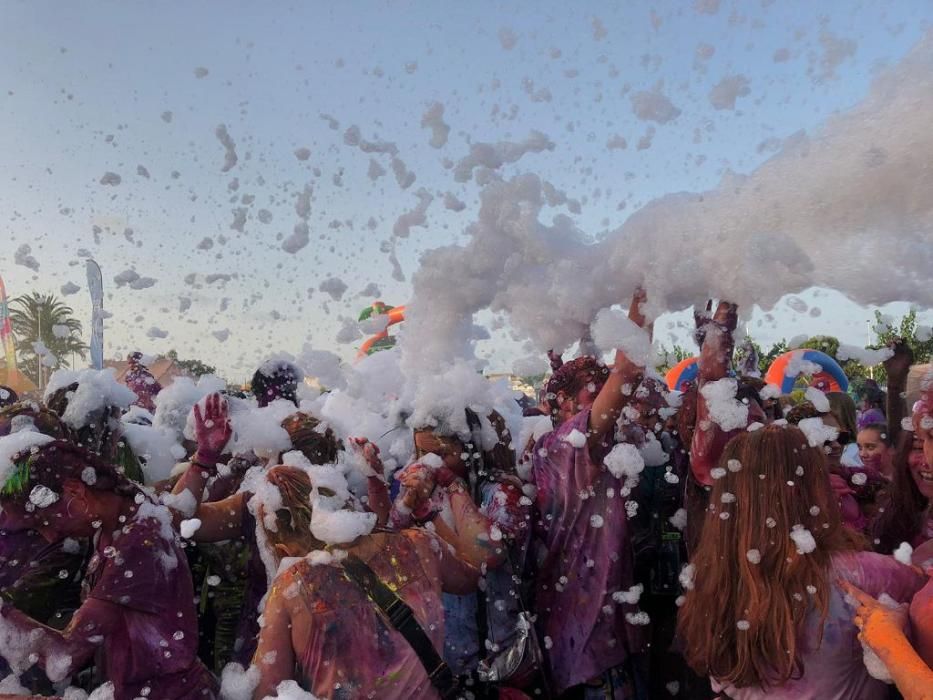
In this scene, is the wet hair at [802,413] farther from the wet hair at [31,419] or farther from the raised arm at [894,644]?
the wet hair at [31,419]

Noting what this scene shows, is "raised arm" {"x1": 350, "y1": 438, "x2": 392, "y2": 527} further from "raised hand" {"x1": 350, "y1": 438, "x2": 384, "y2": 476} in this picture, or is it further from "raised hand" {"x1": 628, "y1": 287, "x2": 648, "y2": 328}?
"raised hand" {"x1": 628, "y1": 287, "x2": 648, "y2": 328}

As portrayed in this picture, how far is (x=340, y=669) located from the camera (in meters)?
1.94

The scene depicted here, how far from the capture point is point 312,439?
3221 mm

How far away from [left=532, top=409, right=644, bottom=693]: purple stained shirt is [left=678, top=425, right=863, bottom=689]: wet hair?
0.72m

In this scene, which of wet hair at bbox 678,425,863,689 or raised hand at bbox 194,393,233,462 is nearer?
wet hair at bbox 678,425,863,689

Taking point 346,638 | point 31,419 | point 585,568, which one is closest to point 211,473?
point 31,419

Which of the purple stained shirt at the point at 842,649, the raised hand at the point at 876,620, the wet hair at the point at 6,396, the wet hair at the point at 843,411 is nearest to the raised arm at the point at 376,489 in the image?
the purple stained shirt at the point at 842,649

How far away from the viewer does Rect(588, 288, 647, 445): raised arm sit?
2.33 meters

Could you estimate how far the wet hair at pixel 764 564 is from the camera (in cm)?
188

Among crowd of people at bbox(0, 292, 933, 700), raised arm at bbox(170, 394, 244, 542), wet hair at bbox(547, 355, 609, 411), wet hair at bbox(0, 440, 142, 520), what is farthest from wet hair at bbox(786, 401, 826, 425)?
wet hair at bbox(0, 440, 142, 520)

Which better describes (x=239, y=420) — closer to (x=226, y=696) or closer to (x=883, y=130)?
(x=226, y=696)

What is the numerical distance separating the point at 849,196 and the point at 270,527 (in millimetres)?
1950

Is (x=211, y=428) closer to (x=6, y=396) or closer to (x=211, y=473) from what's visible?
(x=211, y=473)

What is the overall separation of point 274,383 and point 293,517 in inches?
89.0
